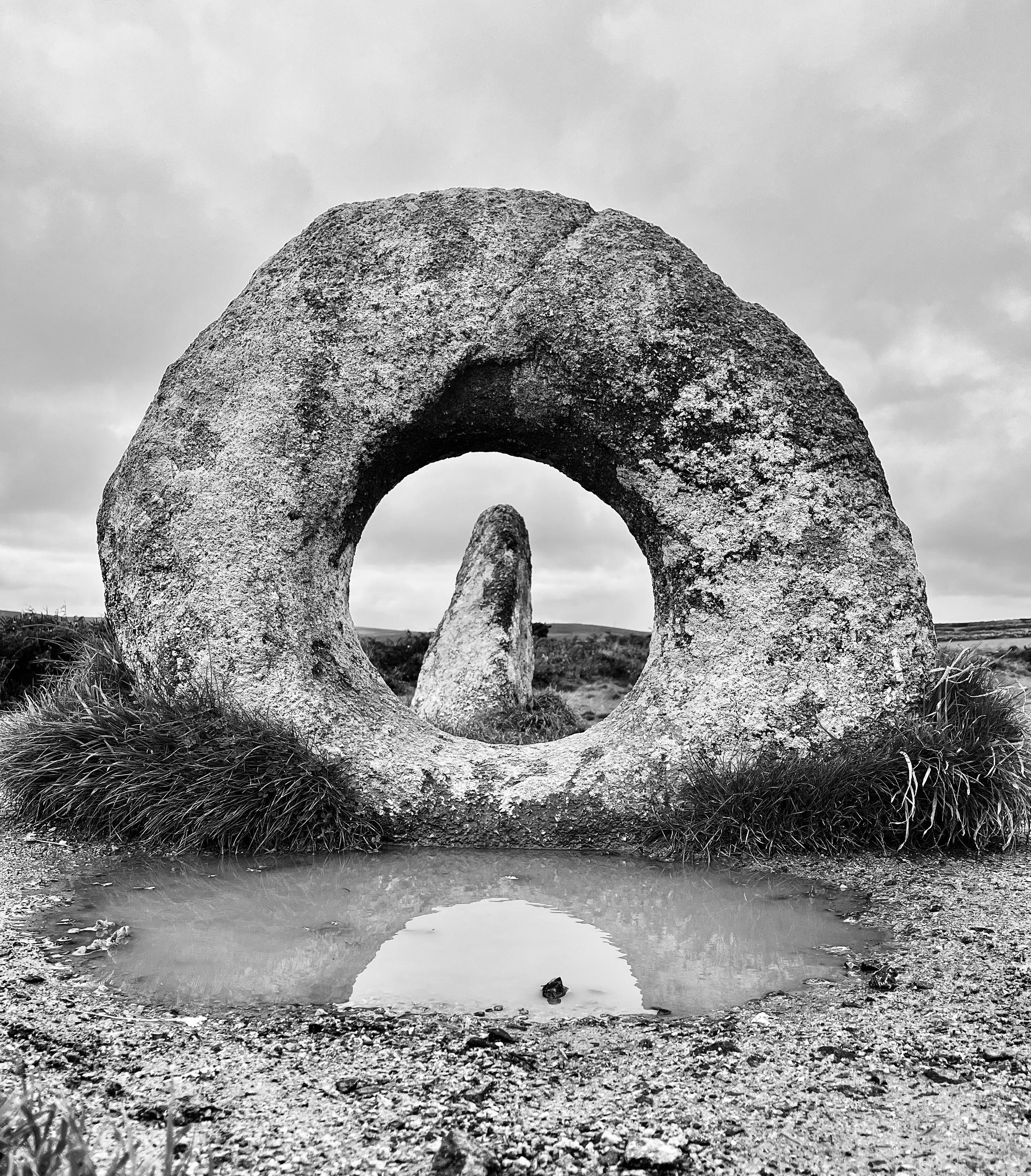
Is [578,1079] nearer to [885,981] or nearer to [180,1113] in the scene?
[180,1113]

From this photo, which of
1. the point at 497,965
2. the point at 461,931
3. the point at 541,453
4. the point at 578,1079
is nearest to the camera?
the point at 578,1079

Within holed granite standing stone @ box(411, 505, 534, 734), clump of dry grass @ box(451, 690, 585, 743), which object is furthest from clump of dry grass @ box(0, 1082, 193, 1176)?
holed granite standing stone @ box(411, 505, 534, 734)

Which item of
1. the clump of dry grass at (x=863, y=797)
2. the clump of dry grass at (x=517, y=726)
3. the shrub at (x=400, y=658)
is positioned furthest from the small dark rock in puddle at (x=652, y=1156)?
the shrub at (x=400, y=658)

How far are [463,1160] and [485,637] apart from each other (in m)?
7.29

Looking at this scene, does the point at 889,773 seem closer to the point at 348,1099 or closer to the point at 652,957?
the point at 652,957

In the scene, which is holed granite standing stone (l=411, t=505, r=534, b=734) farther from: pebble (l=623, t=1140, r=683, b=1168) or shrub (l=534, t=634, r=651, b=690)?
pebble (l=623, t=1140, r=683, b=1168)

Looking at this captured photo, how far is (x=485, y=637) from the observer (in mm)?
9039

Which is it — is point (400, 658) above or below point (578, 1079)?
above

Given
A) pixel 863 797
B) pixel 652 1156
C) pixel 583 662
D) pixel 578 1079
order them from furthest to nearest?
pixel 583 662
pixel 863 797
pixel 578 1079
pixel 652 1156

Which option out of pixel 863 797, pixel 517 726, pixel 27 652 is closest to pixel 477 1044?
pixel 863 797

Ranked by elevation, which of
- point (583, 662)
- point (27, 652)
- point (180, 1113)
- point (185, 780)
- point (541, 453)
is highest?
point (541, 453)

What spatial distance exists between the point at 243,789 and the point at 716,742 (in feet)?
8.00

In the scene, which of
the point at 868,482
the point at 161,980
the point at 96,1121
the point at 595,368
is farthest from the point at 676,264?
the point at 96,1121

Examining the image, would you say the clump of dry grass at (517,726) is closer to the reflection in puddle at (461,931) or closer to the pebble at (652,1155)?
the reflection in puddle at (461,931)
